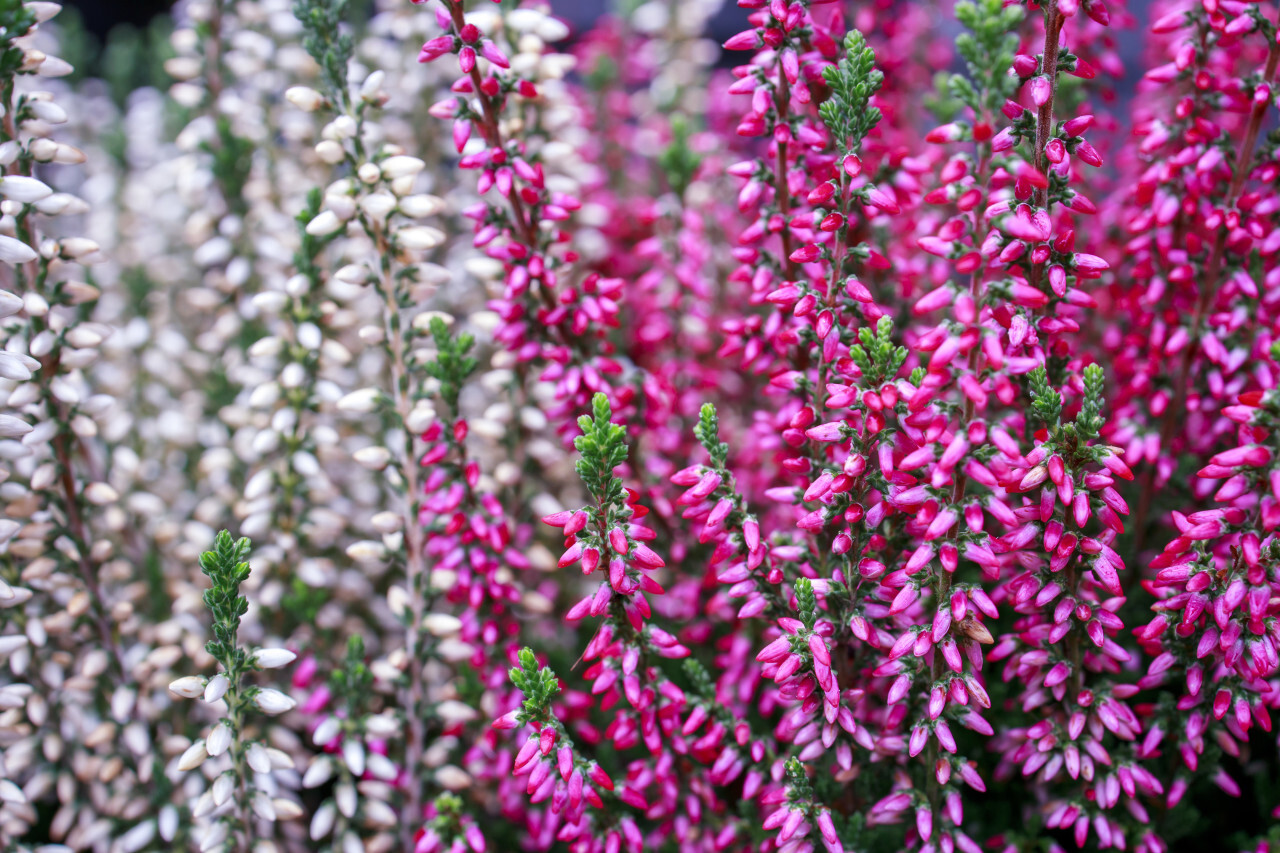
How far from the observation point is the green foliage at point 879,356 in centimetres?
106

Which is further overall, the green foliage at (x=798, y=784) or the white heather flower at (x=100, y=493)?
the white heather flower at (x=100, y=493)

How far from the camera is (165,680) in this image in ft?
5.48

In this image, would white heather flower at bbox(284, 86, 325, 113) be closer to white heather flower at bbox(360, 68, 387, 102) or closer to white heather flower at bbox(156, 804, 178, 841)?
white heather flower at bbox(360, 68, 387, 102)

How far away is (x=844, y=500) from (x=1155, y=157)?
867 millimetres

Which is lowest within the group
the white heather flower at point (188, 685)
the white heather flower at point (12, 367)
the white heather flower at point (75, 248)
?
the white heather flower at point (188, 685)

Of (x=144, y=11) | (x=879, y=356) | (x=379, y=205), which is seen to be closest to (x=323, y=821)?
(x=379, y=205)

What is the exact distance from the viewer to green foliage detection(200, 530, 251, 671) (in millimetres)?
1171

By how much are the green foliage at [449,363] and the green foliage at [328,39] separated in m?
0.41

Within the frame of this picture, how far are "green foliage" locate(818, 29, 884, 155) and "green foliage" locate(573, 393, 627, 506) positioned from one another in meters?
0.45

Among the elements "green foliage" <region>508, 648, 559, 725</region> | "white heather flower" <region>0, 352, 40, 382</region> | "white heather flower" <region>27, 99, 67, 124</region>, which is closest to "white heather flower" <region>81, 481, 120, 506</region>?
"white heather flower" <region>0, 352, 40, 382</region>

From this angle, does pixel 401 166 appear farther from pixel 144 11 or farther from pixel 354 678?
pixel 144 11

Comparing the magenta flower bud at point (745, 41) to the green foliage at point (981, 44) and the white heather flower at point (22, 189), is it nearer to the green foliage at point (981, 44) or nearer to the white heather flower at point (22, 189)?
the green foliage at point (981, 44)

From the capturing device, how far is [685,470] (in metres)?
1.23

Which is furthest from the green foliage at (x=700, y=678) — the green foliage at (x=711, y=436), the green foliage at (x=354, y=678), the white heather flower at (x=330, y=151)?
the white heather flower at (x=330, y=151)
